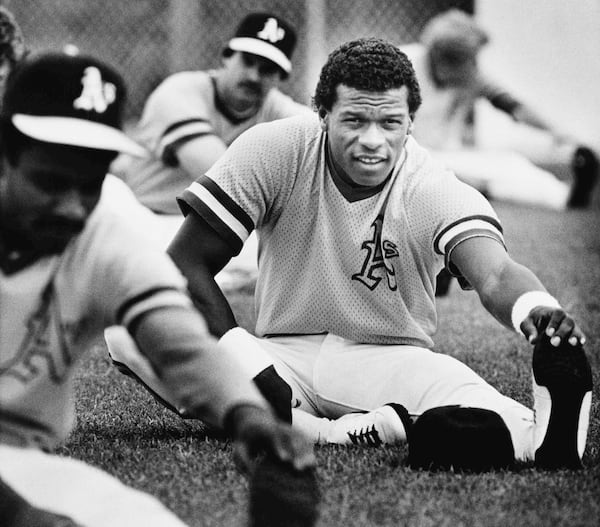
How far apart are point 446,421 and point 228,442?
0.72 m

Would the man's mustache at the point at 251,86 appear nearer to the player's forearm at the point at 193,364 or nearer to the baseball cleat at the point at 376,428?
the baseball cleat at the point at 376,428

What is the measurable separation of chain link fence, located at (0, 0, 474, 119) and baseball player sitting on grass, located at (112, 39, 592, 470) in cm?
716

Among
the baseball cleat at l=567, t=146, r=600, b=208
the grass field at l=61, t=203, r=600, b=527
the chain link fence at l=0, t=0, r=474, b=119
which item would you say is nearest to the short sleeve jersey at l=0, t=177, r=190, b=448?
the grass field at l=61, t=203, r=600, b=527

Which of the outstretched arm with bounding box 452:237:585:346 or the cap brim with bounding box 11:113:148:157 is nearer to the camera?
the cap brim with bounding box 11:113:148:157

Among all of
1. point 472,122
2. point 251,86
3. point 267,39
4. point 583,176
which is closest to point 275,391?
point 251,86

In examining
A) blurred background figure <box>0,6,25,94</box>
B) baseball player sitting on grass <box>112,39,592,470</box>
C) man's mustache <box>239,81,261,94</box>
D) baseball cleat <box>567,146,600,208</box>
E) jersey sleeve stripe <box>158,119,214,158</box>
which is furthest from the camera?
baseball cleat <box>567,146,600,208</box>

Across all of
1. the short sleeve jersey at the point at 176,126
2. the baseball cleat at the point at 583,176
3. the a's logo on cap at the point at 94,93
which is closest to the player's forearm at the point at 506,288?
the a's logo on cap at the point at 94,93

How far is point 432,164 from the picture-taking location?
3980 millimetres

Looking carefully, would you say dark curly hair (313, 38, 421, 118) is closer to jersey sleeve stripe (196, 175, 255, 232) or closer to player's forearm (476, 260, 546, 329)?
jersey sleeve stripe (196, 175, 255, 232)

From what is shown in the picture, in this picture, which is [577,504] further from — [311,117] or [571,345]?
[311,117]

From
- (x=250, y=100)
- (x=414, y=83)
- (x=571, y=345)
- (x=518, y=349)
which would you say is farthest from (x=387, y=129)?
(x=250, y=100)

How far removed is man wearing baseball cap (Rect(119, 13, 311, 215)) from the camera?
622 centimetres

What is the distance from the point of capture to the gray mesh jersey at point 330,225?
151 inches

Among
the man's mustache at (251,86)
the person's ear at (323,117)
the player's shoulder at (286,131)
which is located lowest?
the man's mustache at (251,86)
